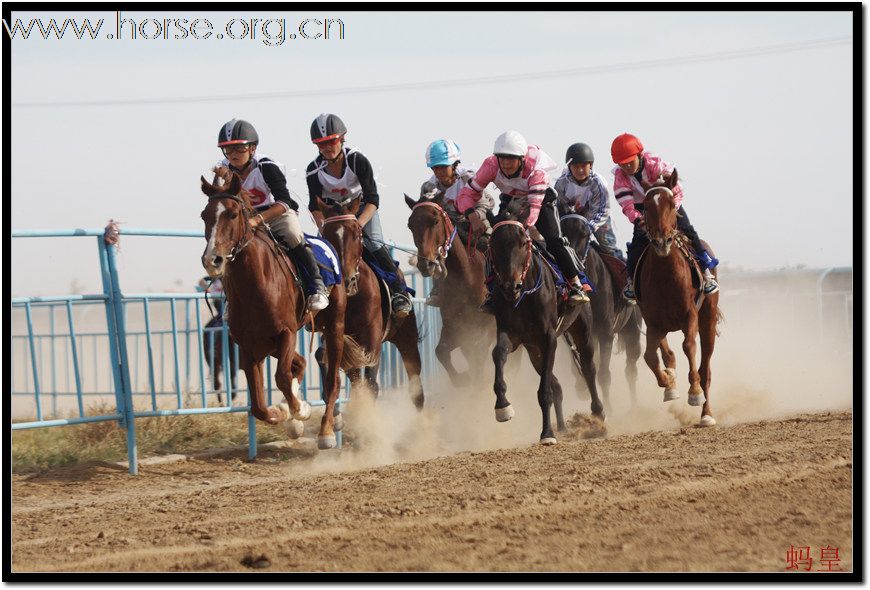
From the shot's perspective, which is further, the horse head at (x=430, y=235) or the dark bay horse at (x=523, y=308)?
the horse head at (x=430, y=235)

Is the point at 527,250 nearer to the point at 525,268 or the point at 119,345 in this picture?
the point at 525,268

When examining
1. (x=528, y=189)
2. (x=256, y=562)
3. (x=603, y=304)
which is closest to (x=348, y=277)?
(x=528, y=189)

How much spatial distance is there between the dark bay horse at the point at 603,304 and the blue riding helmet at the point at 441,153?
1.48 metres

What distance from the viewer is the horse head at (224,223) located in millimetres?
9469

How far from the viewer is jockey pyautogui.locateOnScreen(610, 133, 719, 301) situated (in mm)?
13016

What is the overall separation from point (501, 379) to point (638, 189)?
2.72 m

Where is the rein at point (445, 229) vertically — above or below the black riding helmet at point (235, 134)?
below

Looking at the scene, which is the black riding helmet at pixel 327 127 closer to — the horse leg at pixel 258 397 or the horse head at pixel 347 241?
the horse head at pixel 347 241

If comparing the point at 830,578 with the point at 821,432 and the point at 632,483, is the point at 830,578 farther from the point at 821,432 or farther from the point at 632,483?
the point at 821,432

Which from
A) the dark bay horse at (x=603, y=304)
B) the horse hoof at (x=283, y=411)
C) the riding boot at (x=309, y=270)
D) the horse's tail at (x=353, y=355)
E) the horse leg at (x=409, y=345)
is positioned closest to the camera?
the horse hoof at (x=283, y=411)

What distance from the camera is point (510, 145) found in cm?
1254

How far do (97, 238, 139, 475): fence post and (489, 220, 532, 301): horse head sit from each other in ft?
12.0

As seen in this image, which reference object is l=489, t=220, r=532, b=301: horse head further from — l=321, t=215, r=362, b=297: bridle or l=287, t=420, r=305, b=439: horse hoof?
l=287, t=420, r=305, b=439: horse hoof

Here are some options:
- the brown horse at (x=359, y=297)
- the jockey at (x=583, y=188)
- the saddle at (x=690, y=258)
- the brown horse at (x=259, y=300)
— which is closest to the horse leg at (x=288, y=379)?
the brown horse at (x=259, y=300)
